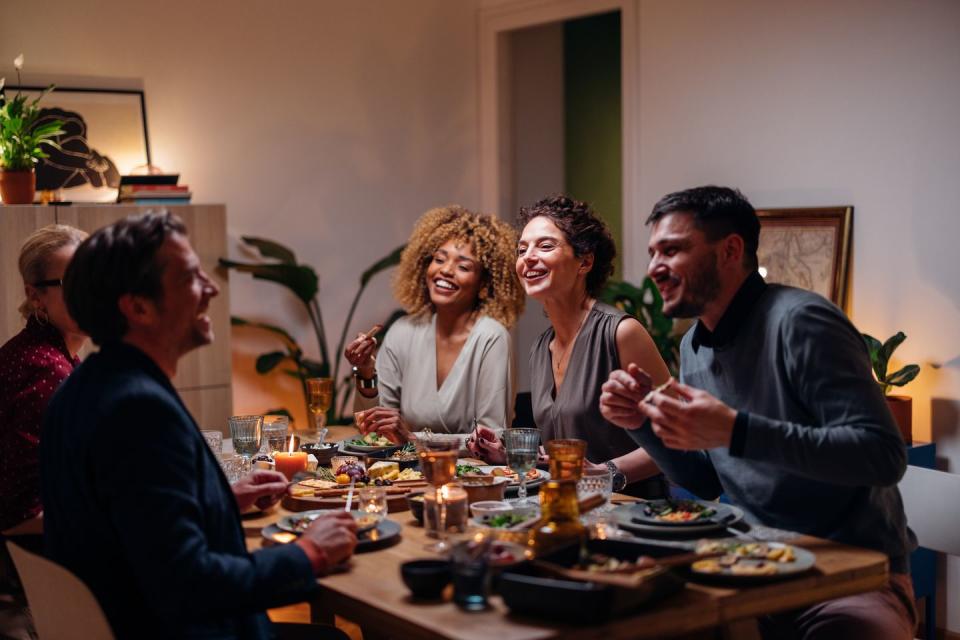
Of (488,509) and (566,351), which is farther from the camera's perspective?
(566,351)

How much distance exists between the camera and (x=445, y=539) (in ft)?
7.31

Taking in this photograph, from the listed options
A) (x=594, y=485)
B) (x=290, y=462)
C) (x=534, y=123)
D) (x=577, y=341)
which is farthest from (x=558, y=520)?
(x=534, y=123)

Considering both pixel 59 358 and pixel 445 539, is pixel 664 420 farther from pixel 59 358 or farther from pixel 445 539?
pixel 59 358

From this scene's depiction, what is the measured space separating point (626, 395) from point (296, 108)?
149 inches

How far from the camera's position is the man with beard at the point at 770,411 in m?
2.12

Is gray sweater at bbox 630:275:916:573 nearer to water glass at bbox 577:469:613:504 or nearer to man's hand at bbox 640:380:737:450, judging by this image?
man's hand at bbox 640:380:737:450

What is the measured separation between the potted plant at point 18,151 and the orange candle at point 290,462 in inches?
94.0

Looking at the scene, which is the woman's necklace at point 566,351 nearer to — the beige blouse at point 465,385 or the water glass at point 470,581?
the beige blouse at point 465,385

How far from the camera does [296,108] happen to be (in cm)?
573

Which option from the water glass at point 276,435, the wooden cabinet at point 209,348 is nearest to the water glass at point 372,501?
the water glass at point 276,435

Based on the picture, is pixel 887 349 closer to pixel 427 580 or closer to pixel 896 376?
pixel 896 376

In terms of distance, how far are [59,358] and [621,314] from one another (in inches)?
62.5

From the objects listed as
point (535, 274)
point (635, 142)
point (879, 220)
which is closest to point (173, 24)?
point (635, 142)

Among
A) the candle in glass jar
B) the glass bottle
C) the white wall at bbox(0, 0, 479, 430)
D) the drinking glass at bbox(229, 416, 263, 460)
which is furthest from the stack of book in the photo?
the glass bottle
